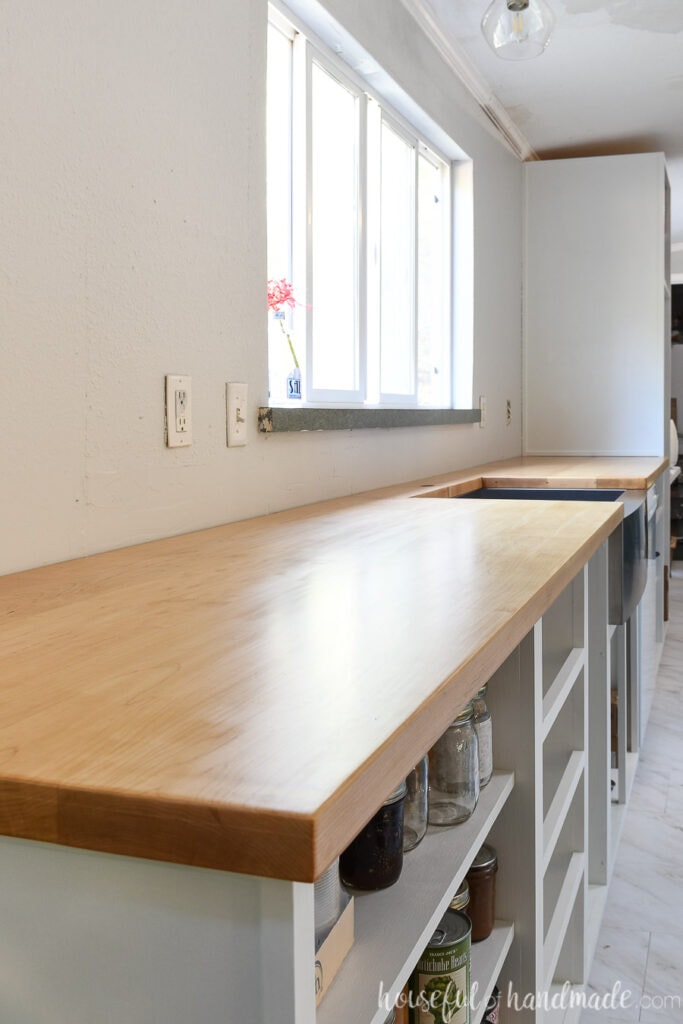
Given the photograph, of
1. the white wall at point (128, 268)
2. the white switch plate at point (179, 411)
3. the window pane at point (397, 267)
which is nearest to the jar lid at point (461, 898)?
the white wall at point (128, 268)

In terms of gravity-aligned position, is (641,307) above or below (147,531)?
above

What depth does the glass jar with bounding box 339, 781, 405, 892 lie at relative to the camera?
0.86 metres

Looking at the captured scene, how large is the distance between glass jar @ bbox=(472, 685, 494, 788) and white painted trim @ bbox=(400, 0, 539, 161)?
2198mm

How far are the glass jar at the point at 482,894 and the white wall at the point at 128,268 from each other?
679mm

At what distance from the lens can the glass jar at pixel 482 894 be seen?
1108 mm

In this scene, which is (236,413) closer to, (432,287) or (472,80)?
(432,287)

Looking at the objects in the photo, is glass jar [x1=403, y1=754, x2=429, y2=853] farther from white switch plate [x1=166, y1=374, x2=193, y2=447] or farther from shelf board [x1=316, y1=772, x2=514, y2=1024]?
white switch plate [x1=166, y1=374, x2=193, y2=447]

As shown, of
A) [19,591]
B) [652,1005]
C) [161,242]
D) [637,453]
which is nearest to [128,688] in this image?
[19,591]

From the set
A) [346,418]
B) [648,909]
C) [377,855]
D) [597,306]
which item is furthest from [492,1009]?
[597,306]

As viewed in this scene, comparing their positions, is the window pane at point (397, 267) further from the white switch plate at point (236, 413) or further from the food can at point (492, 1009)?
the food can at point (492, 1009)

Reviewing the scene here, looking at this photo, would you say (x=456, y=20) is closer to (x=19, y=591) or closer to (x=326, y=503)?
(x=326, y=503)

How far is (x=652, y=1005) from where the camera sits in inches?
64.2

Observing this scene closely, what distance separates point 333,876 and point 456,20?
9.01ft

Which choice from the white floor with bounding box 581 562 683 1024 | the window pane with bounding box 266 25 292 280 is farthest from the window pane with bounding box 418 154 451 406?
the white floor with bounding box 581 562 683 1024
